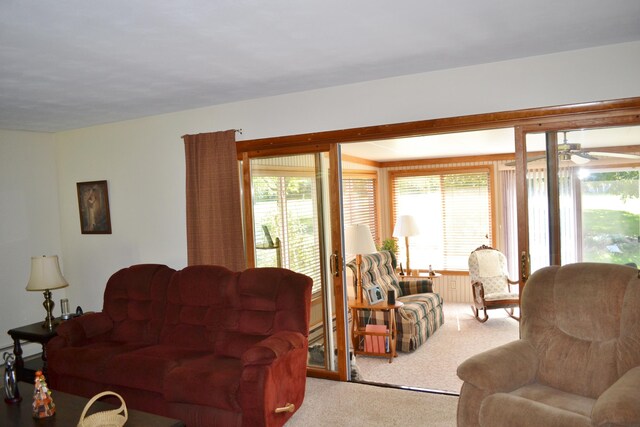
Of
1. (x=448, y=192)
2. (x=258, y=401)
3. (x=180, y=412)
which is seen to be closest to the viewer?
(x=258, y=401)

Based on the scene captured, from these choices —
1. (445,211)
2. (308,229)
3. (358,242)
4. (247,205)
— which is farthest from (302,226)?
(445,211)

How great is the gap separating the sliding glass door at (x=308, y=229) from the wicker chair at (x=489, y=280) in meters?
2.87

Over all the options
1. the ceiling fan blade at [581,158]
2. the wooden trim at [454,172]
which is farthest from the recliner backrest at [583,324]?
the wooden trim at [454,172]

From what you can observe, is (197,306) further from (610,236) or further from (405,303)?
(610,236)

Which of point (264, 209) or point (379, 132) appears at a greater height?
point (379, 132)

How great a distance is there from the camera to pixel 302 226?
14.8ft

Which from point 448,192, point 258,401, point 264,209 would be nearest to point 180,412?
point 258,401

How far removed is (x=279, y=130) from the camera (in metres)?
4.48

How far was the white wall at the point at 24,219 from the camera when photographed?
539cm

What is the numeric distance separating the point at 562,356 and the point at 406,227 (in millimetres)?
4848

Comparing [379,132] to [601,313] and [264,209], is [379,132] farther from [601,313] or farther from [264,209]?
[601,313]

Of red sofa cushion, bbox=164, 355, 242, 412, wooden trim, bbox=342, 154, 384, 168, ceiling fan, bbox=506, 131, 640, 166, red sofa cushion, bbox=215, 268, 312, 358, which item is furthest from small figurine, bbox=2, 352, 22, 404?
wooden trim, bbox=342, 154, 384, 168

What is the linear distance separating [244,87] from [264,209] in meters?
1.17

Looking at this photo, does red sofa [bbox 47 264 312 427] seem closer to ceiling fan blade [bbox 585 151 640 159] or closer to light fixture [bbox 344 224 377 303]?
light fixture [bbox 344 224 377 303]
